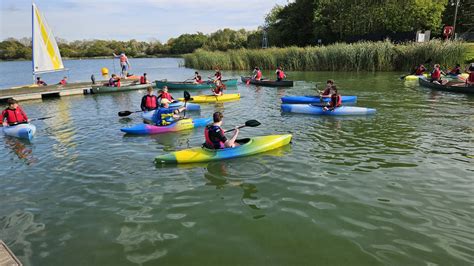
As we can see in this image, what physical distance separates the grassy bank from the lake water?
50.6 ft

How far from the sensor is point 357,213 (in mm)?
5246

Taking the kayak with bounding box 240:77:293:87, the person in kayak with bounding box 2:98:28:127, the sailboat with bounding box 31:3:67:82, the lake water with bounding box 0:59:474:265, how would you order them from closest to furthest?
1. the lake water with bounding box 0:59:474:265
2. the person in kayak with bounding box 2:98:28:127
3. the sailboat with bounding box 31:3:67:82
4. the kayak with bounding box 240:77:293:87

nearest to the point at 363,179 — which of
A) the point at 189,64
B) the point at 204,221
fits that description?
the point at 204,221

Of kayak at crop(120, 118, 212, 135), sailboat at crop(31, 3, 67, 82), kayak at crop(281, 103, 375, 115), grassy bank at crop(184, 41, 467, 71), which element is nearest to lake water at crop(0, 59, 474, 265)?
→ kayak at crop(120, 118, 212, 135)

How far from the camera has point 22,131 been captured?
10133mm

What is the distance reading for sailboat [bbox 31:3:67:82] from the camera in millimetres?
19656

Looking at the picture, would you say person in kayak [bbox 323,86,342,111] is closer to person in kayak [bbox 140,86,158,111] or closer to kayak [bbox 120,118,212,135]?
kayak [bbox 120,118,212,135]

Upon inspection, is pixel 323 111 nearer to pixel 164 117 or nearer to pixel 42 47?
pixel 164 117

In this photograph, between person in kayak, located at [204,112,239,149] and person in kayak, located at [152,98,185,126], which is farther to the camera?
person in kayak, located at [152,98,185,126]

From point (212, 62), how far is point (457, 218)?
32082 mm

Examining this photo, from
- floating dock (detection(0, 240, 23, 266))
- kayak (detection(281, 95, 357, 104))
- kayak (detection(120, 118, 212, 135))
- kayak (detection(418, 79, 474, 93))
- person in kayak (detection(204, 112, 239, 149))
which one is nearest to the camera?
floating dock (detection(0, 240, 23, 266))

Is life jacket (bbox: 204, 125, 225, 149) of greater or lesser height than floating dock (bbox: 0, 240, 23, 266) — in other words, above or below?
above

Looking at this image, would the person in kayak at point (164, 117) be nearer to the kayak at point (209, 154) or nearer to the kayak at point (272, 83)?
the kayak at point (209, 154)

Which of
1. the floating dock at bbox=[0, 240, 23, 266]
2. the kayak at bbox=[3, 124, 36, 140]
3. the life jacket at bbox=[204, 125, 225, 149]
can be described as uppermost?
the life jacket at bbox=[204, 125, 225, 149]
